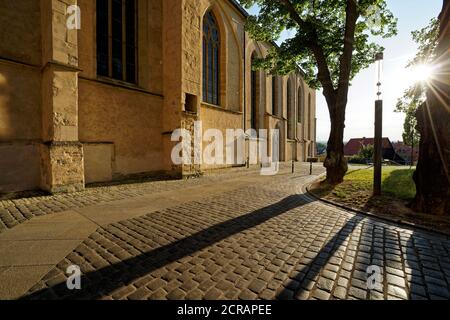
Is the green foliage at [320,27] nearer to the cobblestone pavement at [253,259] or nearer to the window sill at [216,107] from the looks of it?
the window sill at [216,107]

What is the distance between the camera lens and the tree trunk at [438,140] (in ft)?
16.6

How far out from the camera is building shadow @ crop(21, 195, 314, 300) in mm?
2355

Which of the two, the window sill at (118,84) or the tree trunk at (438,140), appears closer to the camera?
the tree trunk at (438,140)

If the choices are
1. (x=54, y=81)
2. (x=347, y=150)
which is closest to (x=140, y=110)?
(x=54, y=81)

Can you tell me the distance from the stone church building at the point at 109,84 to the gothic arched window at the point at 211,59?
76 mm

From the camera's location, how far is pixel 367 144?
5788 cm

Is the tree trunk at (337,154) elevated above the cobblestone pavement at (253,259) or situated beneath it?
elevated above

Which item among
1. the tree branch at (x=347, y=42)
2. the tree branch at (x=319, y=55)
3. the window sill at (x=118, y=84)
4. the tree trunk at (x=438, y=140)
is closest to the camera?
the tree trunk at (x=438, y=140)

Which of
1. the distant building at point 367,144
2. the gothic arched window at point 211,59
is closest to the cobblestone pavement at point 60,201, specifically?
the gothic arched window at point 211,59

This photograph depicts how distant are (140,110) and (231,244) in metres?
9.42

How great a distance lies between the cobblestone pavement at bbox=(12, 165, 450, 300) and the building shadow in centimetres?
1

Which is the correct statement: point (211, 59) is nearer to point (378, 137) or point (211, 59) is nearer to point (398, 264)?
point (378, 137)

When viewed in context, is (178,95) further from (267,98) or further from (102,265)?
(267,98)

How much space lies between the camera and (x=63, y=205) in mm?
6066
